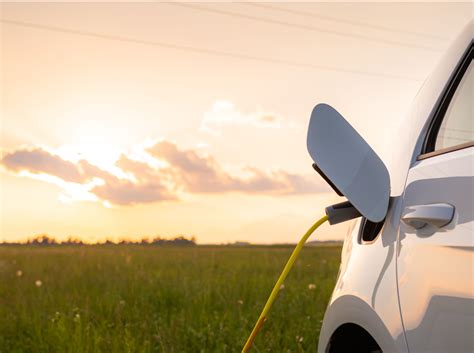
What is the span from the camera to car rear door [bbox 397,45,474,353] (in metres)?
1.71

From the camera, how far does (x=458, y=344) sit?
1713 millimetres

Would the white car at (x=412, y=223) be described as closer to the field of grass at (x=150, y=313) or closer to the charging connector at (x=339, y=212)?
the charging connector at (x=339, y=212)

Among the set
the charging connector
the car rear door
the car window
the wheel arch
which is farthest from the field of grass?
the car rear door

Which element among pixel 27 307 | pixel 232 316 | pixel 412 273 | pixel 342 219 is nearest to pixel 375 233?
pixel 342 219

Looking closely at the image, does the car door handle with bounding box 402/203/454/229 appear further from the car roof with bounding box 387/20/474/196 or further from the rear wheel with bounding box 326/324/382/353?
the rear wheel with bounding box 326/324/382/353

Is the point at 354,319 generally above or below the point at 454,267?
below

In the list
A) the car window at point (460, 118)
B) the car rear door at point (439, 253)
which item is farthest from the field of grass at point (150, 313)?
the car rear door at point (439, 253)

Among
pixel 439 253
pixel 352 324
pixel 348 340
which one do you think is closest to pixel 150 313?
pixel 348 340

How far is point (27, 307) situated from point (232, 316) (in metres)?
2.39

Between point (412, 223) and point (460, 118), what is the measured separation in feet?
1.64

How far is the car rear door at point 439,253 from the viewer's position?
5.60ft

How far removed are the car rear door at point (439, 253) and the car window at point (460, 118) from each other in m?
0.12

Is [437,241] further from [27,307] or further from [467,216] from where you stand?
[27,307]

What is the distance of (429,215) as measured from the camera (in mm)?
1872
